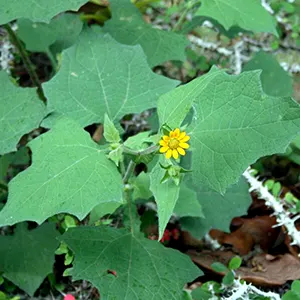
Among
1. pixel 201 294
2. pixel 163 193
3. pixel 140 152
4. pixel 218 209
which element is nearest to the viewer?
pixel 163 193

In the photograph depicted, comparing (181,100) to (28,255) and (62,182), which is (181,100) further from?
(28,255)

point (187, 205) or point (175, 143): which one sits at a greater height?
point (175, 143)

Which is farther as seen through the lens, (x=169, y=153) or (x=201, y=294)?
(x=201, y=294)

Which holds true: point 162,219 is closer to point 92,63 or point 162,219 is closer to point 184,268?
point 184,268

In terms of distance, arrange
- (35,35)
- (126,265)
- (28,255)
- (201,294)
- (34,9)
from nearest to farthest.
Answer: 1. (126,265)
2. (34,9)
3. (201,294)
4. (28,255)
5. (35,35)

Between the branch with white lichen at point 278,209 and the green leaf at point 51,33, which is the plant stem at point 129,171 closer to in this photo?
the branch with white lichen at point 278,209

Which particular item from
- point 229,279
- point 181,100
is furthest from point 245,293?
point 181,100

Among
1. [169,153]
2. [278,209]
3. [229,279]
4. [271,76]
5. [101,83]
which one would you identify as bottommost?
[229,279]

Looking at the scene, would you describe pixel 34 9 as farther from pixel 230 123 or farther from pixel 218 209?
pixel 218 209
